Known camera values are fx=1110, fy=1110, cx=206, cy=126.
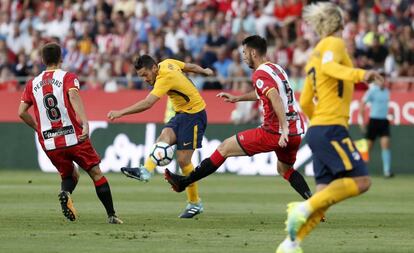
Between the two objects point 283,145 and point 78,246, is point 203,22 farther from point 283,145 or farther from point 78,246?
point 78,246

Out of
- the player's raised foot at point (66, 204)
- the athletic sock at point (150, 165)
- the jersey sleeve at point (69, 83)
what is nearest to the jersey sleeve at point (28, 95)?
the jersey sleeve at point (69, 83)

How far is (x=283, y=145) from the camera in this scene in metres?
13.9

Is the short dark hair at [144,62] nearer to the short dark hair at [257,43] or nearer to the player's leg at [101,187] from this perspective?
the short dark hair at [257,43]

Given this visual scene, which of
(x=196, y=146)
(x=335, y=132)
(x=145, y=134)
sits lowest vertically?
(x=145, y=134)

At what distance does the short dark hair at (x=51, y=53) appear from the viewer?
45.2 ft

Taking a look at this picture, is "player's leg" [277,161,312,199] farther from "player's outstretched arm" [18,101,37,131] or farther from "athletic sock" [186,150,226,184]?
"player's outstretched arm" [18,101,37,131]

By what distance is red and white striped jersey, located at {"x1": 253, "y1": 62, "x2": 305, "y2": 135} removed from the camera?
14.2 m

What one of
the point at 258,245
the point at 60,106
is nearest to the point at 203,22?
the point at 60,106

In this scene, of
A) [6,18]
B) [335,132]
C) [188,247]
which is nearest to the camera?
[335,132]

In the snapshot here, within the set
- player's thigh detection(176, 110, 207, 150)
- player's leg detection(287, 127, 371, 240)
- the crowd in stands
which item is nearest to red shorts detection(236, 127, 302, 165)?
player's thigh detection(176, 110, 207, 150)

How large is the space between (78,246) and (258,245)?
74.4 inches

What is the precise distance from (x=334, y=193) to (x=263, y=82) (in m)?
4.04

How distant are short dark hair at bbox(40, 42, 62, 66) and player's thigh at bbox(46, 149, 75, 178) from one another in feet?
3.75

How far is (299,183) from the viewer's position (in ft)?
48.5
